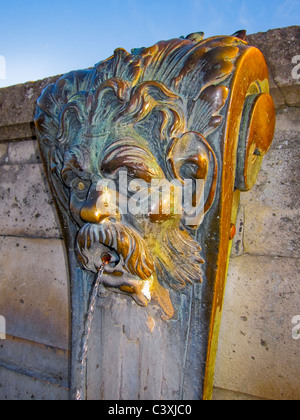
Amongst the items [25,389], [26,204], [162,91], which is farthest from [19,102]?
[25,389]

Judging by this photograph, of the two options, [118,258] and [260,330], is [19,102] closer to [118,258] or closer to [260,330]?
[118,258]

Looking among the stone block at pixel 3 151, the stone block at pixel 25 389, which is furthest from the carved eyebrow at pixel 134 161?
the stone block at pixel 25 389

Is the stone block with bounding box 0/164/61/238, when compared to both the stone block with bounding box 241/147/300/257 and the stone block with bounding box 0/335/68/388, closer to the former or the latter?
the stone block with bounding box 0/335/68/388

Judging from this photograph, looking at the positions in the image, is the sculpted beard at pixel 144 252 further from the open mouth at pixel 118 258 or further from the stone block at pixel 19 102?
the stone block at pixel 19 102

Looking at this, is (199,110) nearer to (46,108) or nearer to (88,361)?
(46,108)

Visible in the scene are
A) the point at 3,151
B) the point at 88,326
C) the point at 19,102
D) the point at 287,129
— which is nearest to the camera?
the point at 88,326

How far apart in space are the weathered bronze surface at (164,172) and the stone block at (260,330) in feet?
0.90

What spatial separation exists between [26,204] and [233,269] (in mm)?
1018

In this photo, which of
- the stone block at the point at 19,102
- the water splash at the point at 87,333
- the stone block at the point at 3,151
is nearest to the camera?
the water splash at the point at 87,333

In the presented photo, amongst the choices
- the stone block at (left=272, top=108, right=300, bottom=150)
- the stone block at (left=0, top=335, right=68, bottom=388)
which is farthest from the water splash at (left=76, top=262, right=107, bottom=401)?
the stone block at (left=272, top=108, right=300, bottom=150)

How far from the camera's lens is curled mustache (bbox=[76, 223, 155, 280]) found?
30.8 inches

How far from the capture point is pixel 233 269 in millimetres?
1158

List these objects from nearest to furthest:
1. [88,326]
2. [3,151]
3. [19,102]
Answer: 1. [88,326]
2. [19,102]
3. [3,151]

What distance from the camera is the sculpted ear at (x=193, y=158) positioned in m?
0.75
